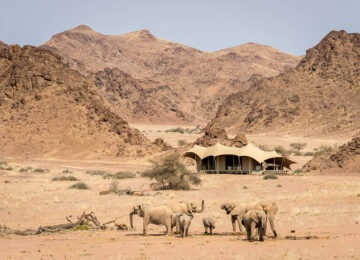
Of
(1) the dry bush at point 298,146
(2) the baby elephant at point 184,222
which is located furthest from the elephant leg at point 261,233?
(1) the dry bush at point 298,146

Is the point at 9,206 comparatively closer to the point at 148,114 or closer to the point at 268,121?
the point at 268,121

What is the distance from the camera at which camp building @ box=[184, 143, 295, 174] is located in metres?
40.7

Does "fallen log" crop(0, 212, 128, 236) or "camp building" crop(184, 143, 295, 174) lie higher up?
"camp building" crop(184, 143, 295, 174)

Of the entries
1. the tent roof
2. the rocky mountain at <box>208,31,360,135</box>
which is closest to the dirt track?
the tent roof

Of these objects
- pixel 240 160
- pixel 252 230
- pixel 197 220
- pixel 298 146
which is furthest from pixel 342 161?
pixel 298 146

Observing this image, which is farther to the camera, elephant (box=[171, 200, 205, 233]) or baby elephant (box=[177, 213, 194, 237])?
elephant (box=[171, 200, 205, 233])

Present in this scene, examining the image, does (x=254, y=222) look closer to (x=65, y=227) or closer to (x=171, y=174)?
(x=65, y=227)

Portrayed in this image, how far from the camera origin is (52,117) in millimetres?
61750

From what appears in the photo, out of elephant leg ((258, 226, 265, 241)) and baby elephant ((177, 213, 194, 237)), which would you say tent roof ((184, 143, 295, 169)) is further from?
elephant leg ((258, 226, 265, 241))

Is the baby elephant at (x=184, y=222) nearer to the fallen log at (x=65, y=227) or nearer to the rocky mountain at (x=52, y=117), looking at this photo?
the fallen log at (x=65, y=227)

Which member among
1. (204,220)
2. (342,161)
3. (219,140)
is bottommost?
(204,220)

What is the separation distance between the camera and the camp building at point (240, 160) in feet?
134

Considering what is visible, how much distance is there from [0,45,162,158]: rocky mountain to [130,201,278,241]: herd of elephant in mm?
44244

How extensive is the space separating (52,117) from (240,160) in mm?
28180
